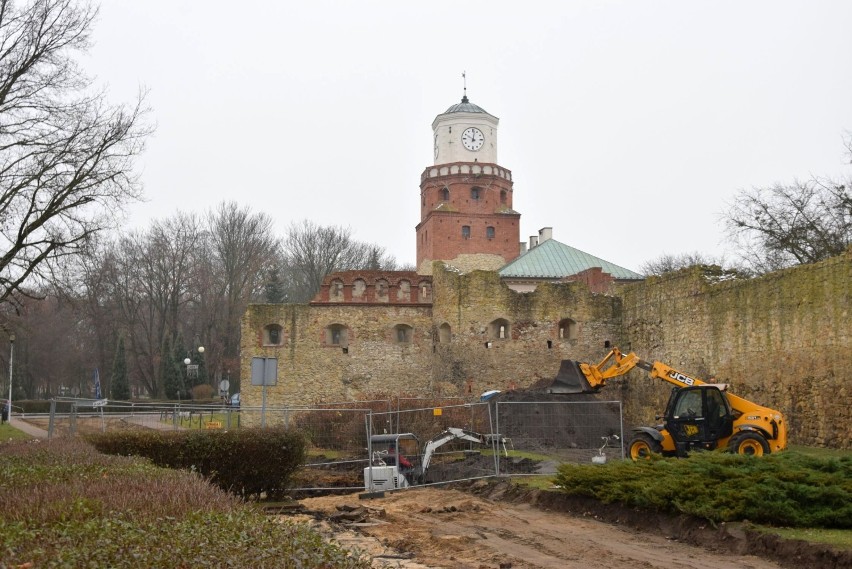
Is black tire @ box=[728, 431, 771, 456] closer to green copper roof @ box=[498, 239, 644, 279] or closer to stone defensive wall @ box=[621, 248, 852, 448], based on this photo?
stone defensive wall @ box=[621, 248, 852, 448]

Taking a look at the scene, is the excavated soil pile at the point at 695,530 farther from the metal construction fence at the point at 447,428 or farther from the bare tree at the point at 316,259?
the bare tree at the point at 316,259

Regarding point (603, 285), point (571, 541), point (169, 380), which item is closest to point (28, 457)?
point (571, 541)

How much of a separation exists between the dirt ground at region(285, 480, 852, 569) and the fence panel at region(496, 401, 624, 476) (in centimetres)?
317

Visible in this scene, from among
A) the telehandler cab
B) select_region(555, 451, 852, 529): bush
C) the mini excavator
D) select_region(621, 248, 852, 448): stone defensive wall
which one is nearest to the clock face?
select_region(621, 248, 852, 448): stone defensive wall

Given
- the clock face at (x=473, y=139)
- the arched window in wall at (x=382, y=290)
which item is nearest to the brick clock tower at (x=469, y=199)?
the clock face at (x=473, y=139)

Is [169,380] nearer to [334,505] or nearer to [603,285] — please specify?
[603,285]

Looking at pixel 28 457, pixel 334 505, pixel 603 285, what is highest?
pixel 603 285

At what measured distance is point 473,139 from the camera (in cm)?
4581

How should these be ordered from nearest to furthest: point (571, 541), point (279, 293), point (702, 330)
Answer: point (571, 541) → point (702, 330) → point (279, 293)

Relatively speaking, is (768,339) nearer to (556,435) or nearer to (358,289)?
(556,435)

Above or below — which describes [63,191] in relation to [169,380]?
above

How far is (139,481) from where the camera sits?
24.9 ft

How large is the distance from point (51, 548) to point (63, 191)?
50.1ft

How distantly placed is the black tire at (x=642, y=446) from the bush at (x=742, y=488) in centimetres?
301
